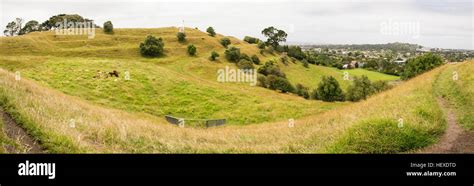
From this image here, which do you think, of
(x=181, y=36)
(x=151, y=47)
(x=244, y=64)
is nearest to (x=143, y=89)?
(x=151, y=47)

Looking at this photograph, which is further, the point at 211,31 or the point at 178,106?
the point at 211,31

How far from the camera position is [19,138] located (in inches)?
358

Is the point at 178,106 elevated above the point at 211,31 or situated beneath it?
situated beneath

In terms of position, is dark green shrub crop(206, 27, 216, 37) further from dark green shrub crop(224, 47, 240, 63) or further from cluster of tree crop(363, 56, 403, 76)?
cluster of tree crop(363, 56, 403, 76)

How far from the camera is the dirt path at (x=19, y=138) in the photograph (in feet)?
27.5

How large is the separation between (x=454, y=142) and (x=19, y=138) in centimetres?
1300

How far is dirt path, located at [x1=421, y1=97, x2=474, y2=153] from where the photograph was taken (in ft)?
38.2

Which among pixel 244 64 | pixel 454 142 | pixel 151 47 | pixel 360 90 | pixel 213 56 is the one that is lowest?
pixel 360 90

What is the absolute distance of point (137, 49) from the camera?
88688 millimetres

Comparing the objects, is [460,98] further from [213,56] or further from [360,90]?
[213,56]

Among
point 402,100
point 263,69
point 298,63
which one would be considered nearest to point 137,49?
point 263,69

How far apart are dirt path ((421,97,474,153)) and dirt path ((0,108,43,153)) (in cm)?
1081
